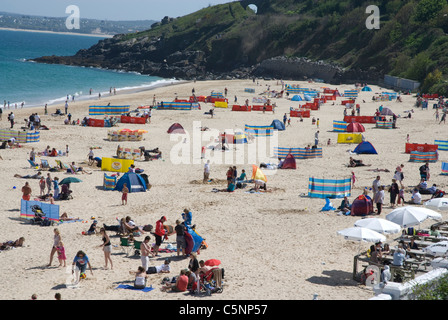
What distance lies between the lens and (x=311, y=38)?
321ft

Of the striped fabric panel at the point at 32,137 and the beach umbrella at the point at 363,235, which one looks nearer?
the beach umbrella at the point at 363,235

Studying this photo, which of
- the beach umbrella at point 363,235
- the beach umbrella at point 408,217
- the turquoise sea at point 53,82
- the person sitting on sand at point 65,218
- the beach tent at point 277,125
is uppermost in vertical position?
the turquoise sea at point 53,82

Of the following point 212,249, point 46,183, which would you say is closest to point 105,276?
point 212,249

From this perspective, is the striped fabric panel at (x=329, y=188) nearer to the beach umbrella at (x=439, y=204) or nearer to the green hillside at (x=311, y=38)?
the beach umbrella at (x=439, y=204)

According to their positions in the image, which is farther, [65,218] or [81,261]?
[65,218]

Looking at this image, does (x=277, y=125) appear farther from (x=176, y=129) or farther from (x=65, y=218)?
(x=65, y=218)

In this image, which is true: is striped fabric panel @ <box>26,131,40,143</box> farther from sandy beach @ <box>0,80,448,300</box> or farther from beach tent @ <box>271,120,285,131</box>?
beach tent @ <box>271,120,285,131</box>

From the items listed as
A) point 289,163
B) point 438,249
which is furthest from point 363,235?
point 289,163

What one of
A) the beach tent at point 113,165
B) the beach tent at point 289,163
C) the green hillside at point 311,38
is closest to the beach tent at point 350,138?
the beach tent at point 289,163

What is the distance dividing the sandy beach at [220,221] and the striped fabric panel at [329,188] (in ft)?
1.24

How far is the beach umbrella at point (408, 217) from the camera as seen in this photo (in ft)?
50.8

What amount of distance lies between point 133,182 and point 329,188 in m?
7.11

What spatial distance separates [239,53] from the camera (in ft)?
336

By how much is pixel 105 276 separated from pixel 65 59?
102m
